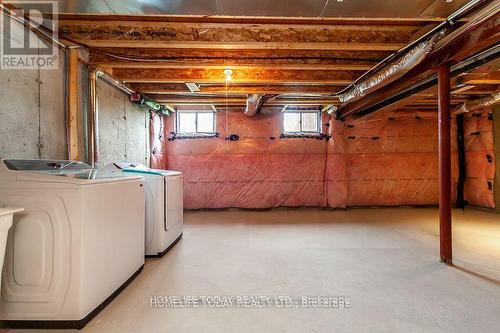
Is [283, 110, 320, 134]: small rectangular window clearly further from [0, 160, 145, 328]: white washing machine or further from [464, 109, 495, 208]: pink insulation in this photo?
[0, 160, 145, 328]: white washing machine

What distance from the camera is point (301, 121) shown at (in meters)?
5.13

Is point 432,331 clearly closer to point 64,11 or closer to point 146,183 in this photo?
point 146,183

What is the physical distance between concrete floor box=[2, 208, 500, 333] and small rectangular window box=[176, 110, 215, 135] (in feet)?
7.30

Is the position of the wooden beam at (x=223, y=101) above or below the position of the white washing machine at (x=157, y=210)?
above

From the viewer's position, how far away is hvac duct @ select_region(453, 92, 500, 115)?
3.67 m

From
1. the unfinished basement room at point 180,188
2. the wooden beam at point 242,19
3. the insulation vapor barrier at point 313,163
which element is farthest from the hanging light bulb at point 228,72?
the insulation vapor barrier at point 313,163

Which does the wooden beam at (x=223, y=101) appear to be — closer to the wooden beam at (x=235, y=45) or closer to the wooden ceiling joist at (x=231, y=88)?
the wooden ceiling joist at (x=231, y=88)

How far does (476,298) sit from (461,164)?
4.49 meters

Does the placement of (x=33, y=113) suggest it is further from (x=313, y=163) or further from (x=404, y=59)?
(x=313, y=163)

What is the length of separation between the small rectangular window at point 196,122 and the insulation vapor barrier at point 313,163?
0.20 metres

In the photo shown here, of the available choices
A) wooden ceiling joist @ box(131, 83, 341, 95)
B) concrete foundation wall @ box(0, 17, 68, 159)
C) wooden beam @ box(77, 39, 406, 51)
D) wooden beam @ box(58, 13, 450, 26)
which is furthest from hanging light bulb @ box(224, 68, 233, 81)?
concrete foundation wall @ box(0, 17, 68, 159)

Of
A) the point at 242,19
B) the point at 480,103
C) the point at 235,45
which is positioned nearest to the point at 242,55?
the point at 235,45

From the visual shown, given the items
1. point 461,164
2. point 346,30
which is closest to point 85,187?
point 346,30

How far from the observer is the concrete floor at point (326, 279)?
1.44m
